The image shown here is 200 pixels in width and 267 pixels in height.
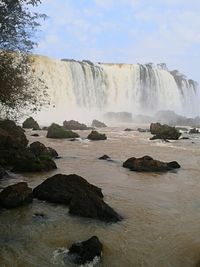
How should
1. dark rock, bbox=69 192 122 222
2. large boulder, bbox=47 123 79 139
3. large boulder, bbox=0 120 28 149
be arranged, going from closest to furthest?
dark rock, bbox=69 192 122 222 → large boulder, bbox=0 120 28 149 → large boulder, bbox=47 123 79 139

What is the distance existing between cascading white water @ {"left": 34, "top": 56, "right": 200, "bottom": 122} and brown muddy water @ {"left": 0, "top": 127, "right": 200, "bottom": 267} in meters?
34.8

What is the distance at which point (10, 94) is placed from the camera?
14.7 metres

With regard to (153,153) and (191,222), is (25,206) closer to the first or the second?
(191,222)

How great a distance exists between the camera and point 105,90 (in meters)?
60.4

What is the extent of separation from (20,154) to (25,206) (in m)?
6.91

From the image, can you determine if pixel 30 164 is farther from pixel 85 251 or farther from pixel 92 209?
pixel 85 251

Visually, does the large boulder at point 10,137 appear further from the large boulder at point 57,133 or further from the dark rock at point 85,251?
the dark rock at point 85,251

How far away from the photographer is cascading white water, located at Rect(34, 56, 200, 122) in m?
53.1

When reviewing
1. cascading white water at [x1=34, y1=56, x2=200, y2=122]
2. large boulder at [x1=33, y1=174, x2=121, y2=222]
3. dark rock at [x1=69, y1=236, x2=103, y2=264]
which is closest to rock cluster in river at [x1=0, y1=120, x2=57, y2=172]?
large boulder at [x1=33, y1=174, x2=121, y2=222]

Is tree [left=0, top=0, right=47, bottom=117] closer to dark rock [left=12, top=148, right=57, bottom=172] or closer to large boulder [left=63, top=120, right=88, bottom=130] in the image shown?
dark rock [left=12, top=148, right=57, bottom=172]

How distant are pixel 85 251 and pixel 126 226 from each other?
2.24m

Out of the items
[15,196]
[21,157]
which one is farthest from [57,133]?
[15,196]

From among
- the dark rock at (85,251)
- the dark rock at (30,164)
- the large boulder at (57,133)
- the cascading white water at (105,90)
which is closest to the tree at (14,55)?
the dark rock at (30,164)

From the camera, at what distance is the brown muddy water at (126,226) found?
7973mm
